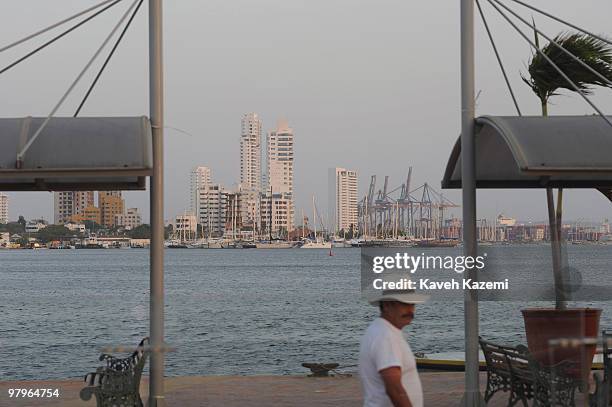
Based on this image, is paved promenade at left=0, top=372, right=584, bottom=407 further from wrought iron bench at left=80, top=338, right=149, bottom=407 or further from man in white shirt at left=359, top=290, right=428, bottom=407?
man in white shirt at left=359, top=290, right=428, bottom=407

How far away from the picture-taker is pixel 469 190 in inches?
409

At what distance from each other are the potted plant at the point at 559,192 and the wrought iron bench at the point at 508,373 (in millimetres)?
194

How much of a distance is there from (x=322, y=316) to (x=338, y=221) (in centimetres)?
13369

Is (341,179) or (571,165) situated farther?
(341,179)

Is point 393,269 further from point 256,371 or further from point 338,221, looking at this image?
point 338,221

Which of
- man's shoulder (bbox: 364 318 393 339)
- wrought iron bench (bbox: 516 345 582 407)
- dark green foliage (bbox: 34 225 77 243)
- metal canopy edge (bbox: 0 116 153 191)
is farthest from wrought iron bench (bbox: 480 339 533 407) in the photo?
dark green foliage (bbox: 34 225 77 243)

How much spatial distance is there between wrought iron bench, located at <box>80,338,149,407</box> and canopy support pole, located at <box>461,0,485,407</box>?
295 cm

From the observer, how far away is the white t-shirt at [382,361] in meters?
6.25

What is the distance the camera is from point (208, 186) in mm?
196000

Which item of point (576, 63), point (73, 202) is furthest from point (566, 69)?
point (73, 202)

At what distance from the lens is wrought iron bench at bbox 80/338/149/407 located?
912 cm

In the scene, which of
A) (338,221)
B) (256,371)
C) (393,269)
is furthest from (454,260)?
(338,221)

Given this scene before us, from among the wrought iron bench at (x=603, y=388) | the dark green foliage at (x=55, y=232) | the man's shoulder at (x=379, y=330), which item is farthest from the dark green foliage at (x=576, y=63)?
the dark green foliage at (x=55, y=232)

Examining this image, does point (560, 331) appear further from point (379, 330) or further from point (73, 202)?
point (73, 202)
